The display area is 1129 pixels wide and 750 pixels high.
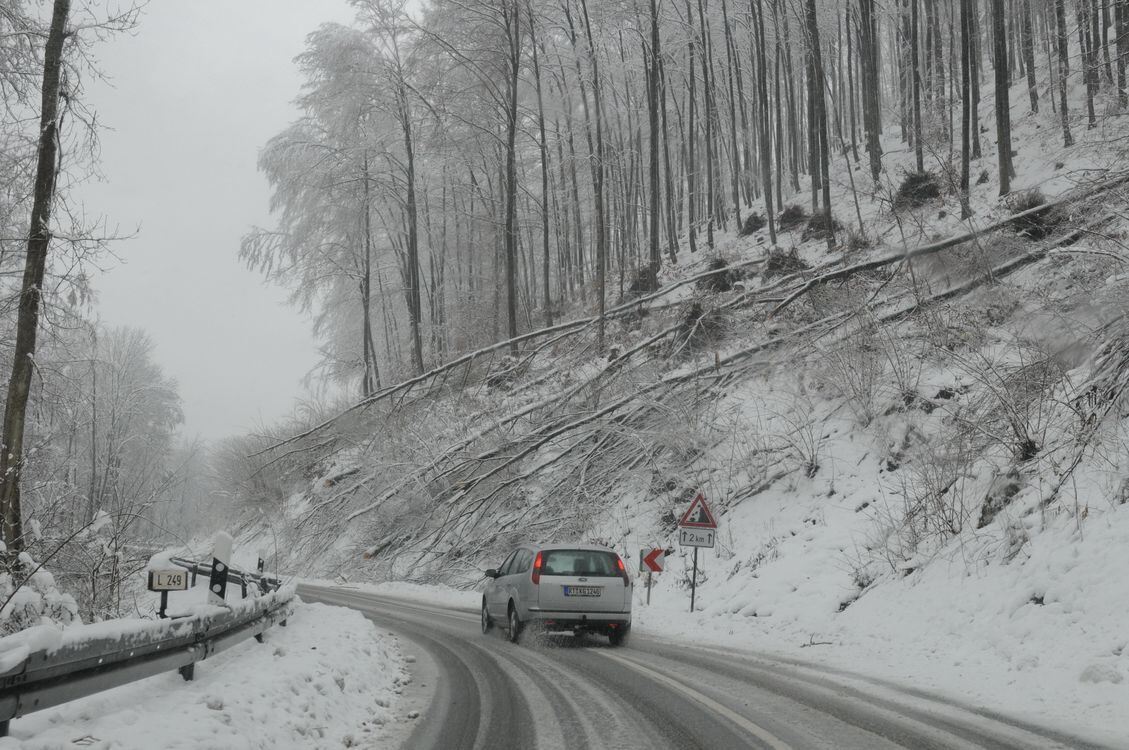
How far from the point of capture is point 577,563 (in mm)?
11891

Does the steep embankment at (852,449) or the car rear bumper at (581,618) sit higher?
the steep embankment at (852,449)

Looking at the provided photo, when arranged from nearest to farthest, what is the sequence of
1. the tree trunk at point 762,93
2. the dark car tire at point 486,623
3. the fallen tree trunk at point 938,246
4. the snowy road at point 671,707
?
1. the snowy road at point 671,707
2. the dark car tire at point 486,623
3. the fallen tree trunk at point 938,246
4. the tree trunk at point 762,93

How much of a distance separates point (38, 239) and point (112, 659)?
31.0 feet

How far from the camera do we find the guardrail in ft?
11.3

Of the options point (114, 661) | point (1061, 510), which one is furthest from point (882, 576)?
point (114, 661)

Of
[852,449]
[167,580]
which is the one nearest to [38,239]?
[167,580]

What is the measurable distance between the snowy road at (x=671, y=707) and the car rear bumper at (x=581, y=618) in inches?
40.3

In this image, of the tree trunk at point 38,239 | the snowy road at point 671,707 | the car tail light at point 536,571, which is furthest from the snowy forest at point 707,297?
the tree trunk at point 38,239

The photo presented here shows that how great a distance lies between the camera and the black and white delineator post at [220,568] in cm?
664

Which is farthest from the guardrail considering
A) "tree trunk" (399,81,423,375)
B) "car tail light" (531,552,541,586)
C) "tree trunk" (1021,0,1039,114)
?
"tree trunk" (1021,0,1039,114)

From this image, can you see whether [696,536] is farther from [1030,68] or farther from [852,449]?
[1030,68]

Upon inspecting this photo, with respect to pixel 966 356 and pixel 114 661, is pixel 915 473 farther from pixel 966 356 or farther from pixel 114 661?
pixel 114 661

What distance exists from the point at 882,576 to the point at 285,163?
95.5 ft

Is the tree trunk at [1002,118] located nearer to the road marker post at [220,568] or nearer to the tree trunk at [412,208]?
the tree trunk at [412,208]
